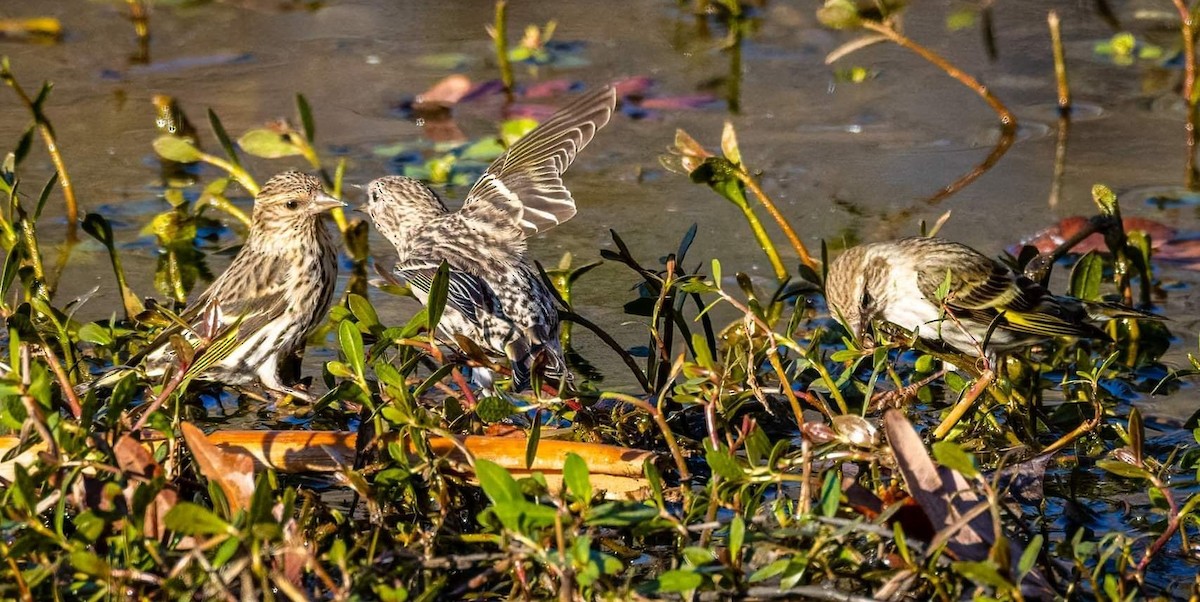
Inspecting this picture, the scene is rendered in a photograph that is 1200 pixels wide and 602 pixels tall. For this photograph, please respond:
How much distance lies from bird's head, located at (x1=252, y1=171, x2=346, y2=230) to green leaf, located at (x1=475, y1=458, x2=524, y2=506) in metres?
2.74

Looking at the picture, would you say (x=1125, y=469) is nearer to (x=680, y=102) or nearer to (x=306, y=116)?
(x=306, y=116)

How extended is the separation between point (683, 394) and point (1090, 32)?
6.74 meters

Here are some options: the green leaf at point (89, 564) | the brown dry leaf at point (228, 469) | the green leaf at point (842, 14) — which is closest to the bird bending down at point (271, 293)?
the brown dry leaf at point (228, 469)

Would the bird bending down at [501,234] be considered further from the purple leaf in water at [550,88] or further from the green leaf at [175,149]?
the purple leaf in water at [550,88]

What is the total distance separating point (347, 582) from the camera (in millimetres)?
3080

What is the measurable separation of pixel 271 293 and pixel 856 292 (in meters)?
2.03

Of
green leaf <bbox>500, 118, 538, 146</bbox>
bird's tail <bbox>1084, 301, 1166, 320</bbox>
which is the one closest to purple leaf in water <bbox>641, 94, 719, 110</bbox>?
green leaf <bbox>500, 118, 538, 146</bbox>

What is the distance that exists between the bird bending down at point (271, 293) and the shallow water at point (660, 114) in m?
0.44

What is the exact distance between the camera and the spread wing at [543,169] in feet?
19.5

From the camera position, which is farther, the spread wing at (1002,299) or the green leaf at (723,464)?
the spread wing at (1002,299)

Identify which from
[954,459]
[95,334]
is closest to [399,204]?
[95,334]

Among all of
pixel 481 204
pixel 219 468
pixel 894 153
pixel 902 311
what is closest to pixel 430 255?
pixel 481 204

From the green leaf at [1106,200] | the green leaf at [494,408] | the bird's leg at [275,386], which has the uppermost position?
the green leaf at [494,408]

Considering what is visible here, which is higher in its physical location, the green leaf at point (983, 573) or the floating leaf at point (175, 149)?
the green leaf at point (983, 573)
